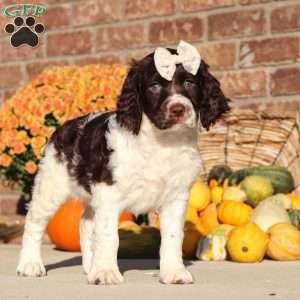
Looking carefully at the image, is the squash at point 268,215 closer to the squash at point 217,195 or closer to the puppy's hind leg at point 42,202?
the squash at point 217,195

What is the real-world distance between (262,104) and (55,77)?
2.01m

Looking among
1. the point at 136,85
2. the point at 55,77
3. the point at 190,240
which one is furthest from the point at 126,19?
the point at 136,85

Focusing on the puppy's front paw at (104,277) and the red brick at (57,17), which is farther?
the red brick at (57,17)

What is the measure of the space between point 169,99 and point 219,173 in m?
3.08

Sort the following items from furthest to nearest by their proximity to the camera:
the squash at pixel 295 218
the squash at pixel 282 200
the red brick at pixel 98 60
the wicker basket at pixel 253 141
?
the red brick at pixel 98 60 → the wicker basket at pixel 253 141 → the squash at pixel 282 200 → the squash at pixel 295 218

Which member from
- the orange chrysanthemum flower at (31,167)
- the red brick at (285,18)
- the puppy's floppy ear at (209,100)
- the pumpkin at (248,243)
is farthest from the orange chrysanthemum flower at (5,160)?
the puppy's floppy ear at (209,100)

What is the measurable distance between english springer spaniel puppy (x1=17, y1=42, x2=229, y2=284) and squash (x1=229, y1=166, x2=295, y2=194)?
2226 mm

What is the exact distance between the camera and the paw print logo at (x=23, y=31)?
30.9 ft

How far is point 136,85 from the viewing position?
16.4 ft

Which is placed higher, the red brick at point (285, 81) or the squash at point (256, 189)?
the red brick at point (285, 81)

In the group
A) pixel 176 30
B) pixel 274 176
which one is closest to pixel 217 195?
pixel 274 176

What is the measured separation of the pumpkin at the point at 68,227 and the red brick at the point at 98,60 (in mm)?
2154

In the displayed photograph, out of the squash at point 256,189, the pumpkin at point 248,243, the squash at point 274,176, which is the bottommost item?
the pumpkin at point 248,243

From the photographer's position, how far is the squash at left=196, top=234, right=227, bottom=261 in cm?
630
